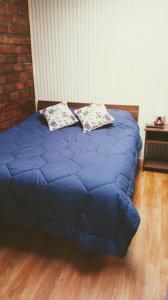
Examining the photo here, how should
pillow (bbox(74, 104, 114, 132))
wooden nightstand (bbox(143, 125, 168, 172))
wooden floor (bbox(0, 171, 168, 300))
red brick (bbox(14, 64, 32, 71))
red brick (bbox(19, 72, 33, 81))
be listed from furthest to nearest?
1. red brick (bbox(19, 72, 33, 81))
2. red brick (bbox(14, 64, 32, 71))
3. wooden nightstand (bbox(143, 125, 168, 172))
4. pillow (bbox(74, 104, 114, 132))
5. wooden floor (bbox(0, 171, 168, 300))

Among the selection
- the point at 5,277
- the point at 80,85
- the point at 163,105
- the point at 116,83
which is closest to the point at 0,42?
the point at 80,85

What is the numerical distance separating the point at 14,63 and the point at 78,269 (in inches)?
98.7

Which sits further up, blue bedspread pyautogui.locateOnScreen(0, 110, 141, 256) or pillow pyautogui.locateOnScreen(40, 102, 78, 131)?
pillow pyautogui.locateOnScreen(40, 102, 78, 131)

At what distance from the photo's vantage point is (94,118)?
9.33 feet

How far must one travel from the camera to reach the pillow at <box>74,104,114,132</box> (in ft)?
9.25

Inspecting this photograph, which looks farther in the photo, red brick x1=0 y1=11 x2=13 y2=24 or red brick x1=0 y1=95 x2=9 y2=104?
red brick x1=0 y1=95 x2=9 y2=104

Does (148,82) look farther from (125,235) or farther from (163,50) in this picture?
(125,235)

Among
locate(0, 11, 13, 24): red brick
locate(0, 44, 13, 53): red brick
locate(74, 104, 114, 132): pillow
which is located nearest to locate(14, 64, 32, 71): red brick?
locate(0, 44, 13, 53): red brick

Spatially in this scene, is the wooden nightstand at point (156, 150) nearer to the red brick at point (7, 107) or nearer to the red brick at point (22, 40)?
the red brick at point (7, 107)

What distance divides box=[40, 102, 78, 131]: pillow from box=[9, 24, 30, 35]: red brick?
3.47 feet

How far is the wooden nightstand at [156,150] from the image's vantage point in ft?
9.73

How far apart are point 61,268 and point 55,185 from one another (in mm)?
601

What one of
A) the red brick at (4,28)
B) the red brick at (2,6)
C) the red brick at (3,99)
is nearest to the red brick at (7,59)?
the red brick at (4,28)

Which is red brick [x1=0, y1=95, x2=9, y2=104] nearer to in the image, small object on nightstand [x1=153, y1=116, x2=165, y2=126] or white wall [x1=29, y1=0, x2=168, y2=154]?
white wall [x1=29, y1=0, x2=168, y2=154]
